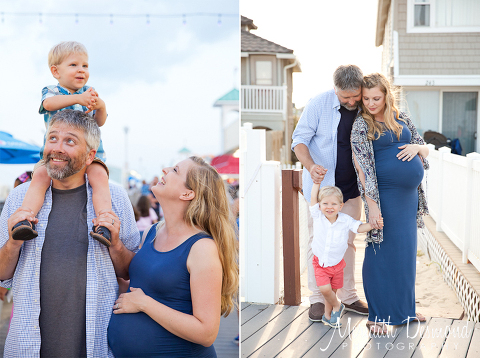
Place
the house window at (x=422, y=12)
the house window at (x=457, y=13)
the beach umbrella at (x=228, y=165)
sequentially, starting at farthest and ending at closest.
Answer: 1. the beach umbrella at (x=228, y=165)
2. the house window at (x=422, y=12)
3. the house window at (x=457, y=13)

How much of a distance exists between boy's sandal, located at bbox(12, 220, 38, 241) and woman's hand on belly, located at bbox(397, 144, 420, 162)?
1917 mm

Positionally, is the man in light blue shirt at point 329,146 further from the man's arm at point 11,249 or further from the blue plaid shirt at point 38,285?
the man's arm at point 11,249

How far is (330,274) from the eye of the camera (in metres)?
2.73

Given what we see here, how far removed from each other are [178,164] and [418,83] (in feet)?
9.57

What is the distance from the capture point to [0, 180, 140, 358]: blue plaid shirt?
1533mm

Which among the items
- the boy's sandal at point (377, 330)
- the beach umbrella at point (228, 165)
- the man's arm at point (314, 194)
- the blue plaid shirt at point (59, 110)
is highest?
the blue plaid shirt at point (59, 110)

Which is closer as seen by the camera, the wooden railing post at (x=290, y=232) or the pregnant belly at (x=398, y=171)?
the pregnant belly at (x=398, y=171)

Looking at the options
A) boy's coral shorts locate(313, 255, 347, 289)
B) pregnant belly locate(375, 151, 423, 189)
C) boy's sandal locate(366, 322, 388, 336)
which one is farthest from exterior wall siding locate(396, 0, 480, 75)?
boy's sandal locate(366, 322, 388, 336)

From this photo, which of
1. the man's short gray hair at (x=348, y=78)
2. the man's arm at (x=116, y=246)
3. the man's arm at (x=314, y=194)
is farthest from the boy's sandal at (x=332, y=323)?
the man's arm at (x=116, y=246)

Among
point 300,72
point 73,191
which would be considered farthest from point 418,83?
point 73,191

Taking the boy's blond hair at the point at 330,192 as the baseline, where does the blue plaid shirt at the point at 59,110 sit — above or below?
above

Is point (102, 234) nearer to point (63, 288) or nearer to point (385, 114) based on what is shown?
point (63, 288)

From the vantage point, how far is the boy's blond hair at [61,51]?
1647 mm

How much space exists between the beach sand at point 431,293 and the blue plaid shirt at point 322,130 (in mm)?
1178
